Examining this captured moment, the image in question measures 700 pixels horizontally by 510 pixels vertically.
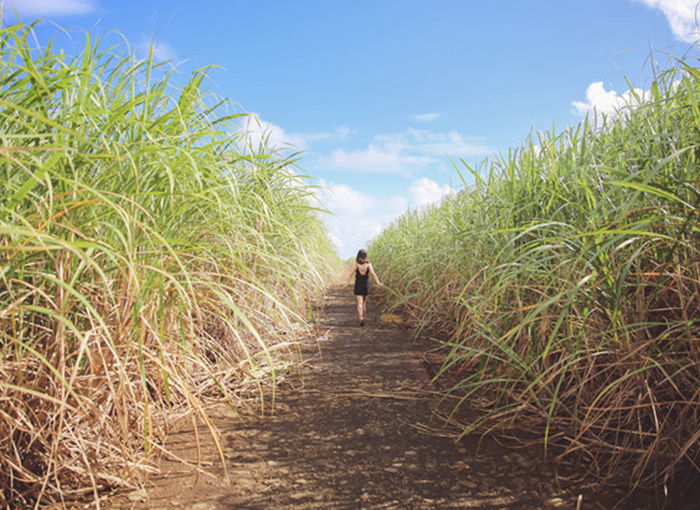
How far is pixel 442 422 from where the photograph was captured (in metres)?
2.11

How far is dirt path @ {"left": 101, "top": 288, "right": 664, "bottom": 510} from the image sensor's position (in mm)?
1477

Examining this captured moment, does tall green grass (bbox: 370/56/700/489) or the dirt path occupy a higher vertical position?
tall green grass (bbox: 370/56/700/489)

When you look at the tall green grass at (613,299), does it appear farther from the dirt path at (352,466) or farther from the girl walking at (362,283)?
the girl walking at (362,283)

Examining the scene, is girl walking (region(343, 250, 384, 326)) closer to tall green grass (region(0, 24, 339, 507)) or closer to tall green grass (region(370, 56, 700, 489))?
tall green grass (region(370, 56, 700, 489))

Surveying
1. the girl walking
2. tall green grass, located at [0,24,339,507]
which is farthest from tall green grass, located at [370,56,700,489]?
the girl walking

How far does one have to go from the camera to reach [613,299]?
1580mm

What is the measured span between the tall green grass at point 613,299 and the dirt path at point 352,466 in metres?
0.18

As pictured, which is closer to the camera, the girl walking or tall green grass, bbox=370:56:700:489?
tall green grass, bbox=370:56:700:489

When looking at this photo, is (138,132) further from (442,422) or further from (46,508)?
(442,422)

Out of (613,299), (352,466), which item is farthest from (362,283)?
(613,299)

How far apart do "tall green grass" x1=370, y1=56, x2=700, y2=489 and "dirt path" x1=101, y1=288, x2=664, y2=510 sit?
0.18 meters

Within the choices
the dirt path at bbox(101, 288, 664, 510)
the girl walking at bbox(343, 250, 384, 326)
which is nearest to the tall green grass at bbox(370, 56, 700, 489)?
the dirt path at bbox(101, 288, 664, 510)

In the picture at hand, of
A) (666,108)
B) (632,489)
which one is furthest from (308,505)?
(666,108)

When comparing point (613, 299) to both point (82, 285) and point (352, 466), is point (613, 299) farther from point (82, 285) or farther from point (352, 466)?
point (82, 285)
